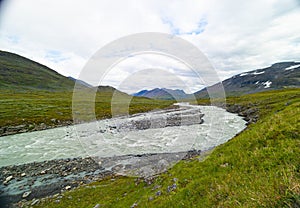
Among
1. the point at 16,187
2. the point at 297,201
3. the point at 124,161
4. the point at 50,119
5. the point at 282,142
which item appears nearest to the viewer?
the point at 297,201

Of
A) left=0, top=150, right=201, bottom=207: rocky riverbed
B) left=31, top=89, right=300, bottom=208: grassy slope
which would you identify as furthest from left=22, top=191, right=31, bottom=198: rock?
left=31, top=89, right=300, bottom=208: grassy slope

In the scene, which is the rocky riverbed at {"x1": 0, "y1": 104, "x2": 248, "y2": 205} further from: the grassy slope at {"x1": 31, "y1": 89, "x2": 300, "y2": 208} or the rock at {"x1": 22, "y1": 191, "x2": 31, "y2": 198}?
the grassy slope at {"x1": 31, "y1": 89, "x2": 300, "y2": 208}

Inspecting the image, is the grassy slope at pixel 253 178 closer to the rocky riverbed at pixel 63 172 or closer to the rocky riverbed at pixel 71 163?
the rocky riverbed at pixel 71 163

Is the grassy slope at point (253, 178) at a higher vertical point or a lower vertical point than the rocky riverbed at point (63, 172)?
higher

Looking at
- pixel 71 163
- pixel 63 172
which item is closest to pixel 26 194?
pixel 63 172

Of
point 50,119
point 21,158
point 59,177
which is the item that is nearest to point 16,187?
point 59,177

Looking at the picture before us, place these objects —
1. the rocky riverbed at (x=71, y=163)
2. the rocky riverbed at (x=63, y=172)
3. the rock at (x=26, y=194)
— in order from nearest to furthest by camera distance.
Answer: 1. the rock at (x=26, y=194)
2. the rocky riverbed at (x=63, y=172)
3. the rocky riverbed at (x=71, y=163)

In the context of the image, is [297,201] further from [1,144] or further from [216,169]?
[1,144]

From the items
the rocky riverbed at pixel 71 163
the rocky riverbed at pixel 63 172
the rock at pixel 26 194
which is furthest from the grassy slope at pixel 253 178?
the rock at pixel 26 194

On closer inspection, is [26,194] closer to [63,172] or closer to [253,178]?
[63,172]

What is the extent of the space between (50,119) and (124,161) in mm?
51826

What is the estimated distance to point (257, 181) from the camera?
492cm

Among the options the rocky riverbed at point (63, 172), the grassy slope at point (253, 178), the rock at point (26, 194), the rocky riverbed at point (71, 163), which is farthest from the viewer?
the rocky riverbed at point (71, 163)

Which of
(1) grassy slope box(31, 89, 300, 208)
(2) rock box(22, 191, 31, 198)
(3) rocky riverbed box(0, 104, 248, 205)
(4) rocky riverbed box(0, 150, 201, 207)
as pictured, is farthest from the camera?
(3) rocky riverbed box(0, 104, 248, 205)
